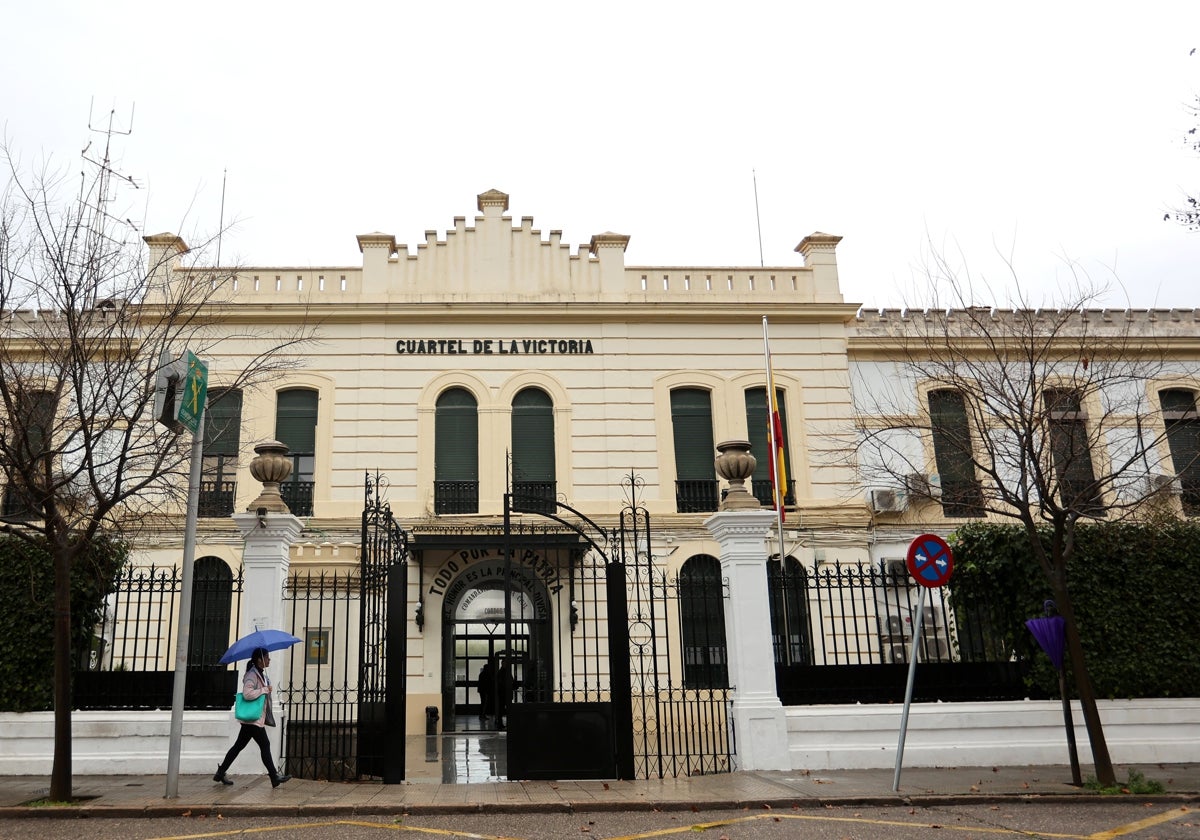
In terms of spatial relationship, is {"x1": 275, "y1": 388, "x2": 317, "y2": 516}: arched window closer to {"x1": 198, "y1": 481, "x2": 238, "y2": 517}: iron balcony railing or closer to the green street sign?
{"x1": 198, "y1": 481, "x2": 238, "y2": 517}: iron balcony railing

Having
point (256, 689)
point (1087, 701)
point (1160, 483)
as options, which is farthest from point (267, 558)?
point (1160, 483)

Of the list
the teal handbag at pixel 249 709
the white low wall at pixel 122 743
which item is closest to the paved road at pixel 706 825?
the teal handbag at pixel 249 709

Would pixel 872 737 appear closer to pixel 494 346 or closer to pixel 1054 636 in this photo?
pixel 1054 636

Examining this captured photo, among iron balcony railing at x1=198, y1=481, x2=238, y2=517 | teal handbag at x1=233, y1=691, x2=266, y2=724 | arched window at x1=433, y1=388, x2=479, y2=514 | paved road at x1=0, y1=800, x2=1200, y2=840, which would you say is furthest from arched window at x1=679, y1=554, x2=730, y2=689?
iron balcony railing at x1=198, y1=481, x2=238, y2=517

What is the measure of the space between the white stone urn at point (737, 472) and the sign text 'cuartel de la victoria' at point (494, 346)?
8.74m

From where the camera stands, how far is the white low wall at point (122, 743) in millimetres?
10594

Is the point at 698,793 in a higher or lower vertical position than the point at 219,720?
lower

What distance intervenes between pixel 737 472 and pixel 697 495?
307 inches

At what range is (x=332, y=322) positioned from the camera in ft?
64.5

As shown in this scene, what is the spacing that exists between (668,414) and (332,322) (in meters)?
7.35

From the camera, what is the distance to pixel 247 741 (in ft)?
32.7

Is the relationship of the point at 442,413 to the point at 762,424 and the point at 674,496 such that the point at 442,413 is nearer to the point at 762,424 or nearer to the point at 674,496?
the point at 674,496

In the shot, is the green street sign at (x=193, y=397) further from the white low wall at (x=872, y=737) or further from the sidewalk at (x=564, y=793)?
the sidewalk at (x=564, y=793)

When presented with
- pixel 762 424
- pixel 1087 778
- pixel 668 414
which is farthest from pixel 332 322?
pixel 1087 778
